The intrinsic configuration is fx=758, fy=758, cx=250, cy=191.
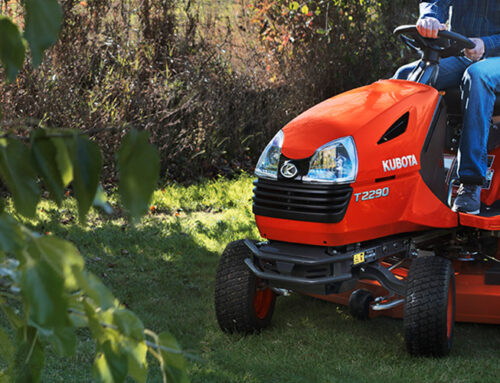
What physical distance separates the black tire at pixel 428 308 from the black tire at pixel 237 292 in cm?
70

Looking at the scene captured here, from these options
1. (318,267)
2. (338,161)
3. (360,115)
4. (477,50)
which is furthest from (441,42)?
(318,267)

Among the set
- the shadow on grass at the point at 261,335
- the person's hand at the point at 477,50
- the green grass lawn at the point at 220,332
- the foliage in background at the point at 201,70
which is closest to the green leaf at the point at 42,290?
the green grass lawn at the point at 220,332

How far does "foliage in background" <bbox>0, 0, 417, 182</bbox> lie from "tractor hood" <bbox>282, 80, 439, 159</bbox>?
317cm

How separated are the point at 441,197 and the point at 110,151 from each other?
375 cm

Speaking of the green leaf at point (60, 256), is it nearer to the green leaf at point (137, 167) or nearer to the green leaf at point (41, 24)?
the green leaf at point (137, 167)

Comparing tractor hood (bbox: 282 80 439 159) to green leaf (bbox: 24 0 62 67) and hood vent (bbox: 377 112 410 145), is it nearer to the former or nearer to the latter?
hood vent (bbox: 377 112 410 145)

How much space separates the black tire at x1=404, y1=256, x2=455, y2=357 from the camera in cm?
311

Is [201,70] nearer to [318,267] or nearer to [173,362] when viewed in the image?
[318,267]

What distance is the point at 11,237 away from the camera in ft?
2.19

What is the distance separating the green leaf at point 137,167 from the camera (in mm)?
703

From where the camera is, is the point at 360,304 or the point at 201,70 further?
the point at 201,70

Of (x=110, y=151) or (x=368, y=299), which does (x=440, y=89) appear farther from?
(x=110, y=151)

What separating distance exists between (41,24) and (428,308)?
2625 millimetres

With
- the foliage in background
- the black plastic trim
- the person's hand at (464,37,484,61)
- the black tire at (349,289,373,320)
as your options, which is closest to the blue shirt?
the person's hand at (464,37,484,61)
